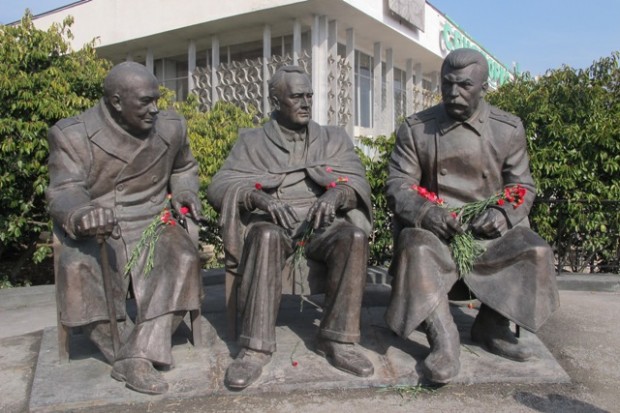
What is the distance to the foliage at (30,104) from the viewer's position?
5824 mm

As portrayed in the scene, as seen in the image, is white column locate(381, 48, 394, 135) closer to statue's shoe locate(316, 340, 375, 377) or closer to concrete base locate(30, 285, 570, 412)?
concrete base locate(30, 285, 570, 412)

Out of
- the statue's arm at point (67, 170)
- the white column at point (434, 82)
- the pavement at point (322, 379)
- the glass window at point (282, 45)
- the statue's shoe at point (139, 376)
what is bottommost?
the pavement at point (322, 379)

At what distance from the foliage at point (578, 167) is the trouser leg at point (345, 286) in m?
3.44

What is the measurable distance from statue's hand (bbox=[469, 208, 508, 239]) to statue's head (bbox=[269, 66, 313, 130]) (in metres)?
1.28

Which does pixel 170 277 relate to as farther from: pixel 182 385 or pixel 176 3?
pixel 176 3

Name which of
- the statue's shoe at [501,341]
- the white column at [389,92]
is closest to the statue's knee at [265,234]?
the statue's shoe at [501,341]

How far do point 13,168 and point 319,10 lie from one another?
895 cm

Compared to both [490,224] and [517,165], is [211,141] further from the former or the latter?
[490,224]

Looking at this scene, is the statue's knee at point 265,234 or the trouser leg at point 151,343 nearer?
the trouser leg at point 151,343

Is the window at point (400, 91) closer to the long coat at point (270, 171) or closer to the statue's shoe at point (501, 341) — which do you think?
the long coat at point (270, 171)

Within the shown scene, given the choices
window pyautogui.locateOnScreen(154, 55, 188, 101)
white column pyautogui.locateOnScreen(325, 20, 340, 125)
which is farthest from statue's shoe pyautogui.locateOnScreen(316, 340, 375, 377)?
window pyautogui.locateOnScreen(154, 55, 188, 101)

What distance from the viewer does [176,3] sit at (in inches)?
567

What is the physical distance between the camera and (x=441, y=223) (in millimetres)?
3330

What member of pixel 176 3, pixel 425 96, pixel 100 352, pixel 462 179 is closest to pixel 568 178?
pixel 462 179
